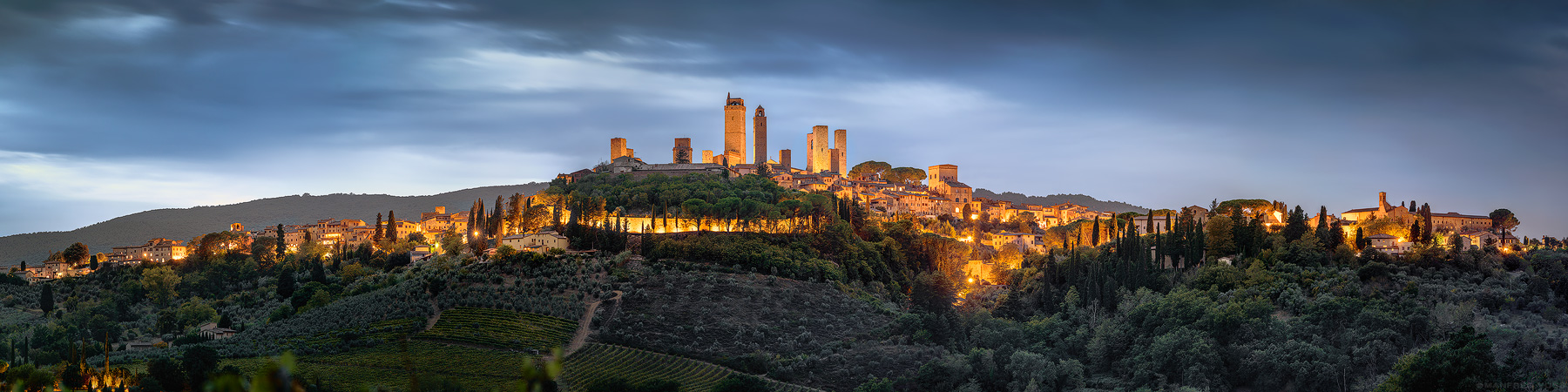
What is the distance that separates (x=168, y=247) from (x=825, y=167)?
50224mm

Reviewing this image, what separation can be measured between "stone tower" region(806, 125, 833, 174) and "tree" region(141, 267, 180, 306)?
50.3 m

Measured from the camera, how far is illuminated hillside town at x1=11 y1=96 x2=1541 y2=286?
4981 cm

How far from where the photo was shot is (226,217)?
3620 inches

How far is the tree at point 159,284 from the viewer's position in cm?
5112

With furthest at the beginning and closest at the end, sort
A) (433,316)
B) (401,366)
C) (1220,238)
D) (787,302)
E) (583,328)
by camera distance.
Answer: (1220,238)
(787,302)
(433,316)
(583,328)
(401,366)

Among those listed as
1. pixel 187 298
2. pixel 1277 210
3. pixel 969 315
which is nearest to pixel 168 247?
pixel 187 298

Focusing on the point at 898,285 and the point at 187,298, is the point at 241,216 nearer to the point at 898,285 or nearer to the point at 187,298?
the point at 187,298

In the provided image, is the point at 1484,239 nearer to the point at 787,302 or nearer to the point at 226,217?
the point at 787,302

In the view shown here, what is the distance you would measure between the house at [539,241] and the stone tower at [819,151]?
4054 cm

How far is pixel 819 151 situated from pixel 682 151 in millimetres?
14054

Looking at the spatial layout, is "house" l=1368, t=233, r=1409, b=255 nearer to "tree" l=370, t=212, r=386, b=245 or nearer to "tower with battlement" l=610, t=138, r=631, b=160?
"tower with battlement" l=610, t=138, r=631, b=160

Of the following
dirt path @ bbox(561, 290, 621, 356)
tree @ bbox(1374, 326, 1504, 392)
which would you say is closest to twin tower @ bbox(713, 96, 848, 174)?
dirt path @ bbox(561, 290, 621, 356)

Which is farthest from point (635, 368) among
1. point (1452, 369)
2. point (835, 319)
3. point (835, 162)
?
point (835, 162)

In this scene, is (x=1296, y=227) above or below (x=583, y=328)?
above
